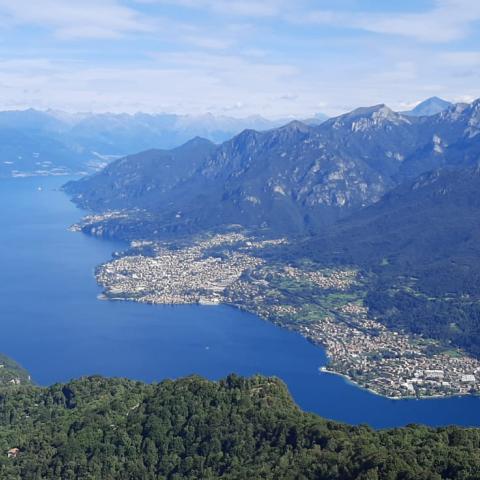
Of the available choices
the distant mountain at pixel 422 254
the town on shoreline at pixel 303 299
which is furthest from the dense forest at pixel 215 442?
the distant mountain at pixel 422 254

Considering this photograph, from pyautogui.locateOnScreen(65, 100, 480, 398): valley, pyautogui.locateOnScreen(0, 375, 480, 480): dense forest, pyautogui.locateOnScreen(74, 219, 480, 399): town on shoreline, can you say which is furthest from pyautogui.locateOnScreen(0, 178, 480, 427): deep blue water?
pyautogui.locateOnScreen(0, 375, 480, 480): dense forest

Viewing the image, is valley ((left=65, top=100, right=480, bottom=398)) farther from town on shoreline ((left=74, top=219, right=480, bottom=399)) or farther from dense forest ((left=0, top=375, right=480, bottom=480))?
dense forest ((left=0, top=375, right=480, bottom=480))

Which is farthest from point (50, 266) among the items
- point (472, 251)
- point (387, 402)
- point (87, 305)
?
point (387, 402)

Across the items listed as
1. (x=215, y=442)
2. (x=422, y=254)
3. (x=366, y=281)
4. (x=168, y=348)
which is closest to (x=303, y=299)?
(x=366, y=281)

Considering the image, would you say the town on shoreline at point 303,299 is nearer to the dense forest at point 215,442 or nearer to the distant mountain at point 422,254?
the distant mountain at point 422,254

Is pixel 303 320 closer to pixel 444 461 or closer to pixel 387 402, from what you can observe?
pixel 387 402

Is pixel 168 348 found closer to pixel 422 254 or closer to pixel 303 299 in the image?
pixel 303 299
